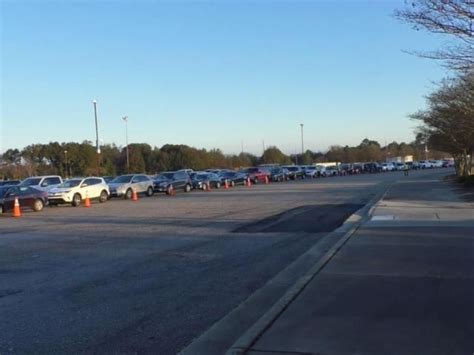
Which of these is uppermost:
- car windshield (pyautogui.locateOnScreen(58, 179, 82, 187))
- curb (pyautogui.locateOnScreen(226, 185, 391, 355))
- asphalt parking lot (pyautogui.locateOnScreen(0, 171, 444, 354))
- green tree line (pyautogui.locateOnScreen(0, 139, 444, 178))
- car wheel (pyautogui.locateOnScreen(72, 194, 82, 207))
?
green tree line (pyautogui.locateOnScreen(0, 139, 444, 178))

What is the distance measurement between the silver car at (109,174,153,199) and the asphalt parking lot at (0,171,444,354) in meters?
18.9

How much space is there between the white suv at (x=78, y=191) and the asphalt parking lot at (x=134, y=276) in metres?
13.5

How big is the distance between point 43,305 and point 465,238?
27.3 feet

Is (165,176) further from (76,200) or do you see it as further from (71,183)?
(76,200)

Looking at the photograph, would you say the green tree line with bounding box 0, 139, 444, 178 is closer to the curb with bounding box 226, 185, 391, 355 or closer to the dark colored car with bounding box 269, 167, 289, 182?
the dark colored car with bounding box 269, 167, 289, 182

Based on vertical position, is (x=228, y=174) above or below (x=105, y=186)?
above

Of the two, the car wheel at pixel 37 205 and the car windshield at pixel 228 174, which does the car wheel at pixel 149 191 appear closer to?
the car wheel at pixel 37 205

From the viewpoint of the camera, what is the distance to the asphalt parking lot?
645 cm

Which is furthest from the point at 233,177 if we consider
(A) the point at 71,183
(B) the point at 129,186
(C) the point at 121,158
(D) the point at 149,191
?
(C) the point at 121,158

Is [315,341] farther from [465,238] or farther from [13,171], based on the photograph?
[13,171]

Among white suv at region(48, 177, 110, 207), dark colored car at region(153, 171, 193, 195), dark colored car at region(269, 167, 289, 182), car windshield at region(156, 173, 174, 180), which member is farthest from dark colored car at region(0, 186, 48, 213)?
dark colored car at region(269, 167, 289, 182)

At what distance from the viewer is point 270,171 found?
67.9m

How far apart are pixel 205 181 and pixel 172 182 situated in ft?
19.1

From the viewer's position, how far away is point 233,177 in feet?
183
